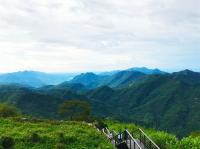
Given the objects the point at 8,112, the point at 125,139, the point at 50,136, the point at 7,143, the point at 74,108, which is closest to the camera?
the point at 7,143

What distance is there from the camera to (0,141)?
3275 centimetres

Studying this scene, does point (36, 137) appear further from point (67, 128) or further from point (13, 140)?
point (67, 128)

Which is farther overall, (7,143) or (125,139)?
(125,139)

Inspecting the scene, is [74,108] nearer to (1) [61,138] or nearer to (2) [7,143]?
(1) [61,138]

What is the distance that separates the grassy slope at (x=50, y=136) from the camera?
112ft

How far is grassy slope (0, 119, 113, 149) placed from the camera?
34259 millimetres

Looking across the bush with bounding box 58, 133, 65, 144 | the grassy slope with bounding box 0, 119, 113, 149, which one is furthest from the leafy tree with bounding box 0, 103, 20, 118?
the bush with bounding box 58, 133, 65, 144

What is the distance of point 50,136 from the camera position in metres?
36.5

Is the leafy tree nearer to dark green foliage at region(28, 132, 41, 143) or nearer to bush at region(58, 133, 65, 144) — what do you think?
bush at region(58, 133, 65, 144)

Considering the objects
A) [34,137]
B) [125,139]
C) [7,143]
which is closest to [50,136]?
[34,137]

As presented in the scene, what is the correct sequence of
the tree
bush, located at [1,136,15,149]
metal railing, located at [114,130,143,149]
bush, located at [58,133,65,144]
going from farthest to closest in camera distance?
the tree < bush, located at [58,133,65,144] < metal railing, located at [114,130,143,149] < bush, located at [1,136,15,149]

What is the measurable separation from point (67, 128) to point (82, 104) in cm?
12813

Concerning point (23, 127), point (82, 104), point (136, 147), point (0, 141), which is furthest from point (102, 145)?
point (82, 104)

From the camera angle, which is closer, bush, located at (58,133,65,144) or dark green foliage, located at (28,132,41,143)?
dark green foliage, located at (28,132,41,143)
